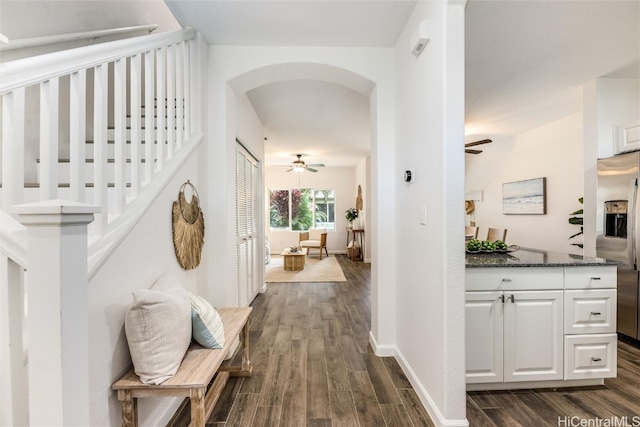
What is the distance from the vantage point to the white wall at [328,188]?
30.0 ft

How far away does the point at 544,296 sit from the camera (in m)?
1.98

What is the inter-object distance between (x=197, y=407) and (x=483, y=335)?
179cm

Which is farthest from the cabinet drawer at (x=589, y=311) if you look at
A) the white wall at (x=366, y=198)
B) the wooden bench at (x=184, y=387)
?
the white wall at (x=366, y=198)

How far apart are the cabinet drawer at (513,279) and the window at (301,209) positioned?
7.34 meters

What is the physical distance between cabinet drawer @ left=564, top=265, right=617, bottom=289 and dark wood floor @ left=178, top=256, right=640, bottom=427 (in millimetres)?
752

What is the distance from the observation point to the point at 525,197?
198 inches

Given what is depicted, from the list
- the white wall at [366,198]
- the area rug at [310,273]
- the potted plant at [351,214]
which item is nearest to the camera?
the area rug at [310,273]

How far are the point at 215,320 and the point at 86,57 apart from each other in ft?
4.83

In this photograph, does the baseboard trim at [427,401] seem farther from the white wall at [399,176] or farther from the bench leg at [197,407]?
the bench leg at [197,407]

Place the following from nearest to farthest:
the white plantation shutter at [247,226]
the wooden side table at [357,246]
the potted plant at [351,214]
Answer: the white plantation shutter at [247,226] → the wooden side table at [357,246] → the potted plant at [351,214]

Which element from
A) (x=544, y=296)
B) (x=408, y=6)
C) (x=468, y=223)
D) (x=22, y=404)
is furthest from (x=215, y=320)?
(x=468, y=223)

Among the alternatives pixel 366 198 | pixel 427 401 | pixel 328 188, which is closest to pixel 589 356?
pixel 427 401

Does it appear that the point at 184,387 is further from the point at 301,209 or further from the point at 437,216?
the point at 301,209

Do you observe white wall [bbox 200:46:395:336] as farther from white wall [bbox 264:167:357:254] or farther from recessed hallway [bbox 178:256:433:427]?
white wall [bbox 264:167:357:254]
